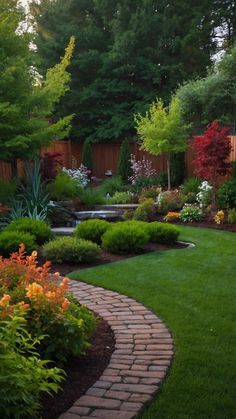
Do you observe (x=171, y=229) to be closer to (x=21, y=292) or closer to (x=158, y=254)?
(x=158, y=254)

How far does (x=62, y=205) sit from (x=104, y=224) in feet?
11.9

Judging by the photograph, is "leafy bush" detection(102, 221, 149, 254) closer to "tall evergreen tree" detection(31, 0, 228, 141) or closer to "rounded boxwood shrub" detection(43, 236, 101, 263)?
"rounded boxwood shrub" detection(43, 236, 101, 263)

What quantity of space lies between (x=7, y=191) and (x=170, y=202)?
12.9 feet

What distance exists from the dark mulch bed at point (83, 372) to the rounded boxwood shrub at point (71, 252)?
243 cm

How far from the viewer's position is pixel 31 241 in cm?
708

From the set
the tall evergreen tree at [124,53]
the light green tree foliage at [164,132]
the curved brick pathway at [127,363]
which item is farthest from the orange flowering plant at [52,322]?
the tall evergreen tree at [124,53]

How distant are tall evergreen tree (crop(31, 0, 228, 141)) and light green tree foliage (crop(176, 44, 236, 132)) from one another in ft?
16.9

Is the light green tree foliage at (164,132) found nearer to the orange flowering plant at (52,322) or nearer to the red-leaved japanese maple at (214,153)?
the red-leaved japanese maple at (214,153)

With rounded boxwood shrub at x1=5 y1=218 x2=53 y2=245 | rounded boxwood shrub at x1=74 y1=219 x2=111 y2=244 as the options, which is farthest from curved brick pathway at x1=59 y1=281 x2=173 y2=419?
rounded boxwood shrub at x1=5 y1=218 x2=53 y2=245

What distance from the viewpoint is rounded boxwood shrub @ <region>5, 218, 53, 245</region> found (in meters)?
7.75

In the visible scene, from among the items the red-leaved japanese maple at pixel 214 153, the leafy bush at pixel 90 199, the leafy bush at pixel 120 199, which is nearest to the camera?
the red-leaved japanese maple at pixel 214 153

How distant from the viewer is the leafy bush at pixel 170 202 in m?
11.9

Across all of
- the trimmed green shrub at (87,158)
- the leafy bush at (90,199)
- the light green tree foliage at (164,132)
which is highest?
the light green tree foliage at (164,132)

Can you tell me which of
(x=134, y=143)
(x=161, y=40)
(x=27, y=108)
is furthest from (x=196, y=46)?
(x=27, y=108)
